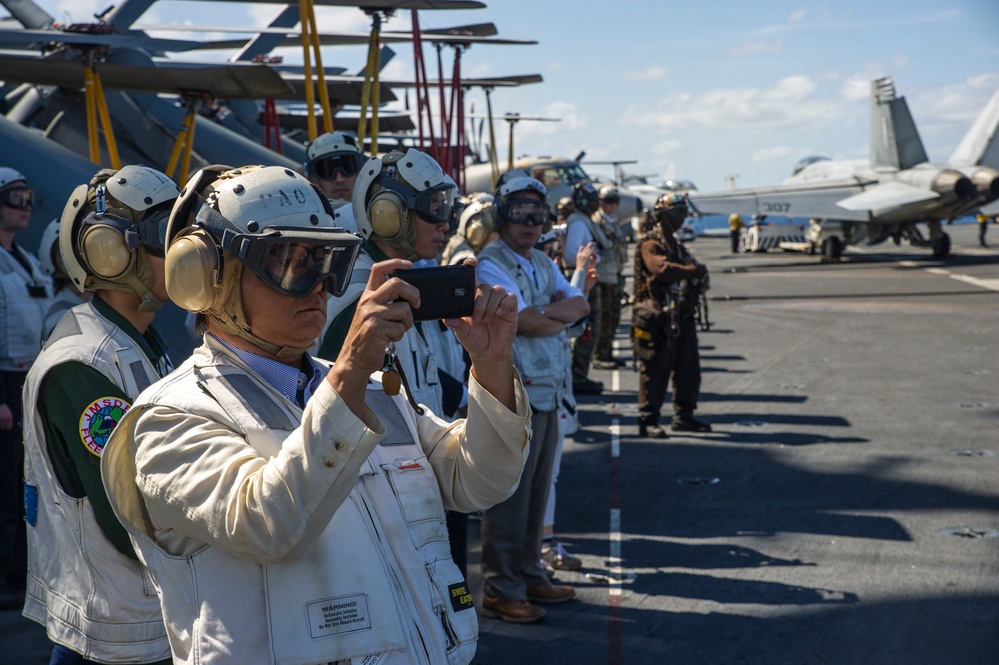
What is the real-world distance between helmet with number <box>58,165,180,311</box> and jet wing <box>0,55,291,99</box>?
5422 millimetres

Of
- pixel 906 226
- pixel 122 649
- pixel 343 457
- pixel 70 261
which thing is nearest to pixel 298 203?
pixel 343 457

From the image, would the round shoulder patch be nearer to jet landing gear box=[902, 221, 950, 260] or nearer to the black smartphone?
the black smartphone

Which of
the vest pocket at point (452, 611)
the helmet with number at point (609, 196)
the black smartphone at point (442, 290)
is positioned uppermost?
the helmet with number at point (609, 196)

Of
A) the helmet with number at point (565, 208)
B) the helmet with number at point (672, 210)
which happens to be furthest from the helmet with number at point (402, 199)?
the helmet with number at point (565, 208)

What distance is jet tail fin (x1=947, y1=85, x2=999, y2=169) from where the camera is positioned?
31641 mm

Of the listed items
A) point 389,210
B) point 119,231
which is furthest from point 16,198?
point 119,231

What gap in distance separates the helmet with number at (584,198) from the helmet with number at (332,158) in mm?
5872

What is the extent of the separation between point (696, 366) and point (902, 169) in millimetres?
26862

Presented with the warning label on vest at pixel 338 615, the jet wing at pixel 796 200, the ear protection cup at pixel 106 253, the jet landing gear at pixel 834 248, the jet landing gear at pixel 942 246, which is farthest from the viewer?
the jet landing gear at pixel 834 248

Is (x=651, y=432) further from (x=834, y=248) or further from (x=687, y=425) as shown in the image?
(x=834, y=248)

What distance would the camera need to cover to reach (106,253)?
3.03 metres

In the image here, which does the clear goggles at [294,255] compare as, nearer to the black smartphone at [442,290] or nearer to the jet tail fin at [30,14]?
the black smartphone at [442,290]

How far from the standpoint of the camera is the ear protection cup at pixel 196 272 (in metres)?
1.89

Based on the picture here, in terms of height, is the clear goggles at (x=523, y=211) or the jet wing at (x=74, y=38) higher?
the jet wing at (x=74, y=38)
